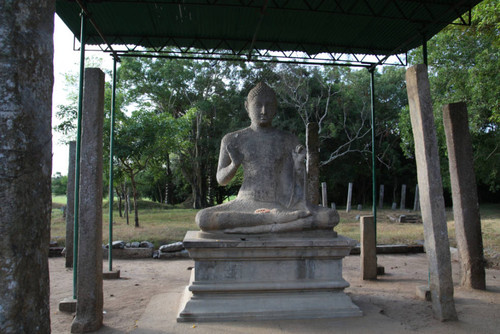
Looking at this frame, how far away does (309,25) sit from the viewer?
23.7ft

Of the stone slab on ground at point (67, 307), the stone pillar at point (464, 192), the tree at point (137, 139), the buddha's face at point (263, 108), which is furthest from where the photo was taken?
the tree at point (137, 139)

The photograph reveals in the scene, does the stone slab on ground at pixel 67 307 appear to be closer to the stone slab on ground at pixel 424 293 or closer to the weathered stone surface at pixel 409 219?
the stone slab on ground at pixel 424 293

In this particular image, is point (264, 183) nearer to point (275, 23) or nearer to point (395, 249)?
point (275, 23)

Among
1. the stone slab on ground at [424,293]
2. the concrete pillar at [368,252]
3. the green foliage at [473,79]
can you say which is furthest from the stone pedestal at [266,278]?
the green foliage at [473,79]

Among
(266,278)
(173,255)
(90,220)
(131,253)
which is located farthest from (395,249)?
(90,220)

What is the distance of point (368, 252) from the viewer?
6914 mm

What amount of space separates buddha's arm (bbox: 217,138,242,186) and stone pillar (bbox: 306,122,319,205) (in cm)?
306

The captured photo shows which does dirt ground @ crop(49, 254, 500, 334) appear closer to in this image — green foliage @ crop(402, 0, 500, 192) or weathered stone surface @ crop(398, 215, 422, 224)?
green foliage @ crop(402, 0, 500, 192)

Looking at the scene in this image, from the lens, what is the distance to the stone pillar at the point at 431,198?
4406 mm

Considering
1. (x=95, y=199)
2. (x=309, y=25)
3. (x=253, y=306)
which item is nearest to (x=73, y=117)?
(x=309, y=25)

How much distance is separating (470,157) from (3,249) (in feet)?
21.9

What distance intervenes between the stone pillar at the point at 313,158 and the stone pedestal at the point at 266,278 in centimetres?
359

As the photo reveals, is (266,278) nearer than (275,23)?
Yes

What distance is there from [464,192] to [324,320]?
3.53 meters
